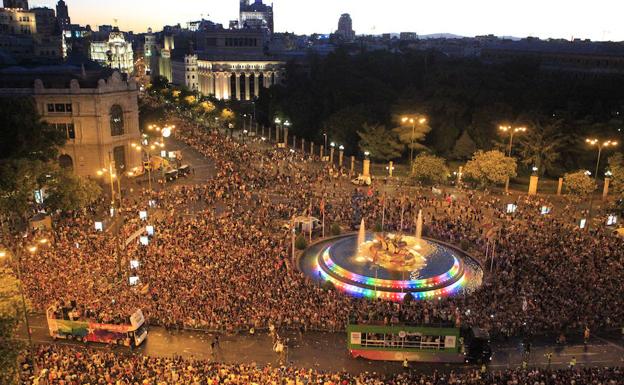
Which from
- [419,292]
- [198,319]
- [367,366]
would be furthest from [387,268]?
[198,319]

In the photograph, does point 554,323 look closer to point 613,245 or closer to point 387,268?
point 387,268

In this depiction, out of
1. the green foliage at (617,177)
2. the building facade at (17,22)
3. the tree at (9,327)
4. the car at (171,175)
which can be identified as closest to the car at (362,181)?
the car at (171,175)

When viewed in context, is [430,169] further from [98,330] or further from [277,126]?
[277,126]

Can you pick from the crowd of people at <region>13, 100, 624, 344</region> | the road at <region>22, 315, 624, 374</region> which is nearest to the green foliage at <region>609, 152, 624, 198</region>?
the crowd of people at <region>13, 100, 624, 344</region>

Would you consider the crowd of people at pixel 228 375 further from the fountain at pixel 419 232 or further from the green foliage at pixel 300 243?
the green foliage at pixel 300 243

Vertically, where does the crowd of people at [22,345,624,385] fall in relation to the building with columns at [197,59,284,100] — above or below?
below

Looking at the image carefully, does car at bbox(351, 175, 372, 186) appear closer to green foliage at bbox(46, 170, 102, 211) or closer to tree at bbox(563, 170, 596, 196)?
tree at bbox(563, 170, 596, 196)

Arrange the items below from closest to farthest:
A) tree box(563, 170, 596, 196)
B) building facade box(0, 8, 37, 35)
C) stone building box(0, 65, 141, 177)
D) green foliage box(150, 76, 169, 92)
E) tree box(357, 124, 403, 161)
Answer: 1. tree box(563, 170, 596, 196)
2. stone building box(0, 65, 141, 177)
3. tree box(357, 124, 403, 161)
4. building facade box(0, 8, 37, 35)
5. green foliage box(150, 76, 169, 92)
